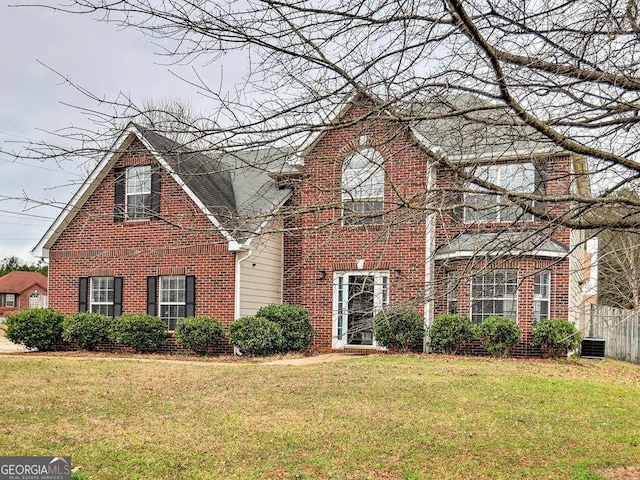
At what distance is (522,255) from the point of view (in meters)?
5.17

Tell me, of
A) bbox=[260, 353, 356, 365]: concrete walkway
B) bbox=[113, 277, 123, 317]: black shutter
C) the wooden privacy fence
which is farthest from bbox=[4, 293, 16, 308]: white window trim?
the wooden privacy fence

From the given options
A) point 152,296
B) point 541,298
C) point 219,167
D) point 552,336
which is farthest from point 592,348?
point 219,167

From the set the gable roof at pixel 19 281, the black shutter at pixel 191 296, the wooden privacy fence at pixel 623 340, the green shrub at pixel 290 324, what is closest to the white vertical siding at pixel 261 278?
the green shrub at pixel 290 324

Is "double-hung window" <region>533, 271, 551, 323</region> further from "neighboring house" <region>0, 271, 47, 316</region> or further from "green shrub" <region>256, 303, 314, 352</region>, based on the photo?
"neighboring house" <region>0, 271, 47, 316</region>

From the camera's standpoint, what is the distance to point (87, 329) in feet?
55.8

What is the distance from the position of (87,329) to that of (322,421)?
10764mm

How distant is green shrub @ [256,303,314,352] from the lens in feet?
53.5

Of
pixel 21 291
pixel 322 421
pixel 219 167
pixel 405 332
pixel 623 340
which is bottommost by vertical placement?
pixel 21 291

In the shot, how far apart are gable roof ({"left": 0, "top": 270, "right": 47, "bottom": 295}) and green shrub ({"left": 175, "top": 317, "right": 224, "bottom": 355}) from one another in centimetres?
4803

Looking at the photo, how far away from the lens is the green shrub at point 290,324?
1631 centimetres

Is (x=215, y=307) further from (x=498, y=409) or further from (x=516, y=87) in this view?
(x=516, y=87)

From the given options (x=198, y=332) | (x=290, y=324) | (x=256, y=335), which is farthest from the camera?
(x=290, y=324)

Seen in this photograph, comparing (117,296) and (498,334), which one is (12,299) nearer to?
(117,296)

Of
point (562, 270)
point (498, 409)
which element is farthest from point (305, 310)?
point (498, 409)
